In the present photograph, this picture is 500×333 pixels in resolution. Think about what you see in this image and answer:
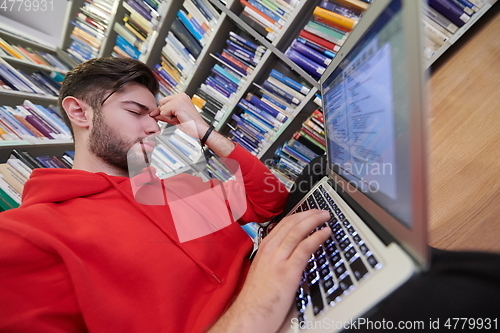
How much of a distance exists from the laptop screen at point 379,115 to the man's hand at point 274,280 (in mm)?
141

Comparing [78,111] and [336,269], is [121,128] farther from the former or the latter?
[336,269]

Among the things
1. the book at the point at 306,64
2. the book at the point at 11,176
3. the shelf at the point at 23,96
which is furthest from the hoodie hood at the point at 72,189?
the shelf at the point at 23,96

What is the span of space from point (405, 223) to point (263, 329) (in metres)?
0.29

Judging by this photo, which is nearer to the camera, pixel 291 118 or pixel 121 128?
pixel 121 128

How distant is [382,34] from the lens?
1.38 feet

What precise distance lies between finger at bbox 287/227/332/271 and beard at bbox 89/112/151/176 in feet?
2.52

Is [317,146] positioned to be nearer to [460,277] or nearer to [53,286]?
[460,277]

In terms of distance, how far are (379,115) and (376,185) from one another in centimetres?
14

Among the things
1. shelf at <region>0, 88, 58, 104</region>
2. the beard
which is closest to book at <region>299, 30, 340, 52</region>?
the beard

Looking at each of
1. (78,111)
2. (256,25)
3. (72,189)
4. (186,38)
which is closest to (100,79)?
(78,111)

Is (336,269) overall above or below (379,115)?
below

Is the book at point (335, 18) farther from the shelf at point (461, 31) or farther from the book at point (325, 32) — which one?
the shelf at point (461, 31)

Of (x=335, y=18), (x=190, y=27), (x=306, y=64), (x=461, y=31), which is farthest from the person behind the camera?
(x=190, y=27)

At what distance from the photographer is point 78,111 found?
0.94m
